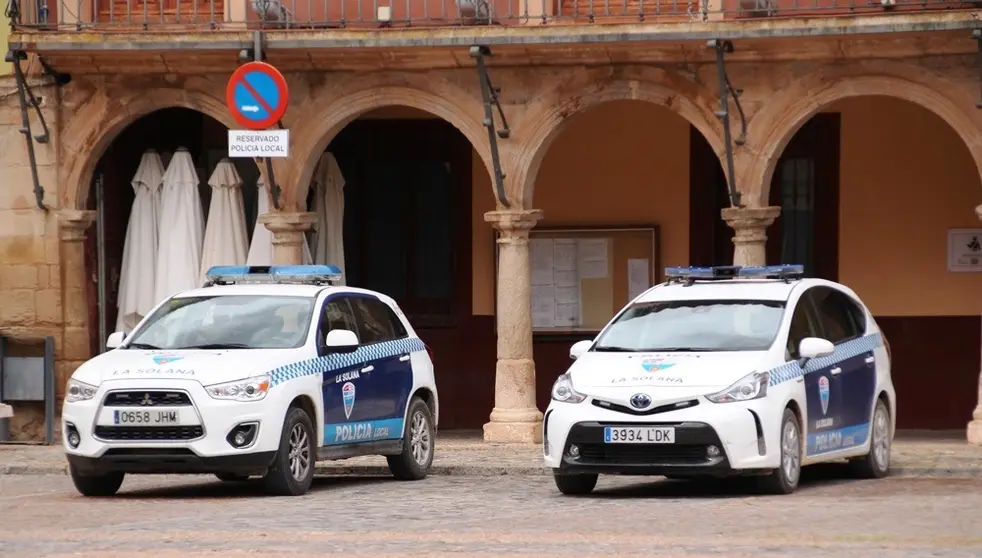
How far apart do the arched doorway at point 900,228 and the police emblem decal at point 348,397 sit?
8.23 metres

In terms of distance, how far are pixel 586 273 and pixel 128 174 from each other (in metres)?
5.26

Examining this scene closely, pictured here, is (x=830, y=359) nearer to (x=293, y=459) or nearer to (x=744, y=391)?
(x=744, y=391)

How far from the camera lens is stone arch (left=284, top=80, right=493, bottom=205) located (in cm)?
2016

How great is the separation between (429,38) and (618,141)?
4.09 m

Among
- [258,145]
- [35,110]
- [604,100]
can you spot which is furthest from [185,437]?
[35,110]

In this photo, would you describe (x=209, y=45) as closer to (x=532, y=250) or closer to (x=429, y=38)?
(x=429, y=38)

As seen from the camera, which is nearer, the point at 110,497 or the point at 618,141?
the point at 110,497

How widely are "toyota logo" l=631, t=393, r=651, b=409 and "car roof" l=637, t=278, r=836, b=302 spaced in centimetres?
175

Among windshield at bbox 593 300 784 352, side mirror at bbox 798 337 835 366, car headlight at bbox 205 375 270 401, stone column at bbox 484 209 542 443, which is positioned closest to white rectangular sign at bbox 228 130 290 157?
stone column at bbox 484 209 542 443

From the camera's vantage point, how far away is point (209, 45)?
19.6 meters

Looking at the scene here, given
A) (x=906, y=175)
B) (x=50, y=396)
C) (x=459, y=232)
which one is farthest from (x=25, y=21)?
(x=906, y=175)

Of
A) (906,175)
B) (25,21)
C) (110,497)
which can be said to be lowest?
(110,497)

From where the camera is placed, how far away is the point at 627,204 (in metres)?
22.7

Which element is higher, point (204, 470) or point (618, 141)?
point (618, 141)
